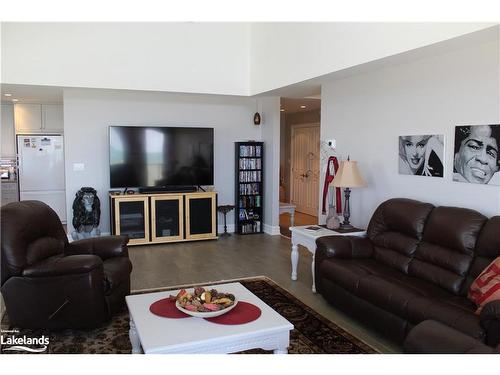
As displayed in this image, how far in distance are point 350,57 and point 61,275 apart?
10.4ft

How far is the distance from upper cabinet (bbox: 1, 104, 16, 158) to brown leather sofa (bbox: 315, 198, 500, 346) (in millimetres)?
6304

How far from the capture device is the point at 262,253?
5.98 m

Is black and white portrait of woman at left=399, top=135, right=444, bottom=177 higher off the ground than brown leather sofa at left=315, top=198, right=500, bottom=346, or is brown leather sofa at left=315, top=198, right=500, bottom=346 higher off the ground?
black and white portrait of woman at left=399, top=135, right=444, bottom=177

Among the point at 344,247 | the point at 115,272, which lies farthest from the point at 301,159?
the point at 115,272

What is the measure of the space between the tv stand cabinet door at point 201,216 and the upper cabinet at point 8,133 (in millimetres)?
3660

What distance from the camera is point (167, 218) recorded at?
21.5 ft

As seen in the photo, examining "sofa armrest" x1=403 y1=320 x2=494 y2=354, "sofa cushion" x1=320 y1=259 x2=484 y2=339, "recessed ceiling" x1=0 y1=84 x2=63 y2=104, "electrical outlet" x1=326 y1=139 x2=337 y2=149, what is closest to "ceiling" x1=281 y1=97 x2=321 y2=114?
"electrical outlet" x1=326 y1=139 x2=337 y2=149

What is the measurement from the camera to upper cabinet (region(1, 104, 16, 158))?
773cm

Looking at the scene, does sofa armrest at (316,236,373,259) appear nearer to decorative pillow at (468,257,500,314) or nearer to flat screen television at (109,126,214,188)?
decorative pillow at (468,257,500,314)

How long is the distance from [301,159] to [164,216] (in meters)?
4.39

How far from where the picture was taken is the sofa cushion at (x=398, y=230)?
3.70 m

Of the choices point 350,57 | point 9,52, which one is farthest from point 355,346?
point 9,52

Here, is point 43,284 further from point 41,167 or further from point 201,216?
point 41,167
